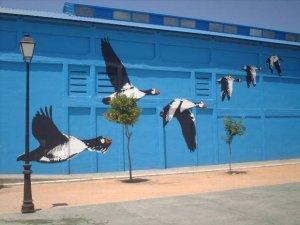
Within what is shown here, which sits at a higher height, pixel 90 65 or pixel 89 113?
pixel 90 65

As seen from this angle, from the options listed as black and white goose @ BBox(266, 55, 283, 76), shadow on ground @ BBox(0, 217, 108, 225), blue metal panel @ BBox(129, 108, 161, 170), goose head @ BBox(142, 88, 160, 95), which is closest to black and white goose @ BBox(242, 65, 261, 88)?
black and white goose @ BBox(266, 55, 283, 76)

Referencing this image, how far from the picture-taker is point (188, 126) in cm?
2506

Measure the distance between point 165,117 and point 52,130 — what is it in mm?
6948

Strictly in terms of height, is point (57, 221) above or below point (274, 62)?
below

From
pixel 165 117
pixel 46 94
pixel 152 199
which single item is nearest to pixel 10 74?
pixel 46 94

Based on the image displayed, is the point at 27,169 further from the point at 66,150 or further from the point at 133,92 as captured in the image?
the point at 133,92

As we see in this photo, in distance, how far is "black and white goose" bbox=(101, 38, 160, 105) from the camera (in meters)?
23.0

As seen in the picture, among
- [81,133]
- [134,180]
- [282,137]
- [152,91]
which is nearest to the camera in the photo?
[134,180]

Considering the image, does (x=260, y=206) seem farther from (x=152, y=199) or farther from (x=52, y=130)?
(x=52, y=130)

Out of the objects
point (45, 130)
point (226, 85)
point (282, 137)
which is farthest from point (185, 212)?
point (282, 137)

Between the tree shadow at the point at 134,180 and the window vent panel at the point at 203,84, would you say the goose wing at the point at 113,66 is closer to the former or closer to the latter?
the window vent panel at the point at 203,84

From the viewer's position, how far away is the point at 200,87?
25.8 metres

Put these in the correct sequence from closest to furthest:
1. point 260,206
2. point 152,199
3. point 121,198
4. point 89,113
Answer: point 260,206 < point 152,199 < point 121,198 < point 89,113

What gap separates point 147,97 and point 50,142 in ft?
20.9
